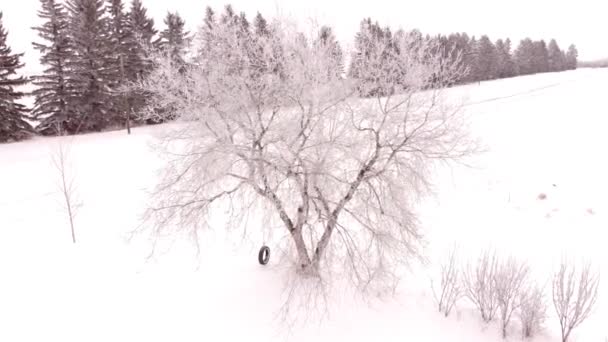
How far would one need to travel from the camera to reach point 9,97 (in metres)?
23.7

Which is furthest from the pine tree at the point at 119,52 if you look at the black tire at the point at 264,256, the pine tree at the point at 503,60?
the pine tree at the point at 503,60

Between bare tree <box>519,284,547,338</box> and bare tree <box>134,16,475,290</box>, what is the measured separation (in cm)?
295

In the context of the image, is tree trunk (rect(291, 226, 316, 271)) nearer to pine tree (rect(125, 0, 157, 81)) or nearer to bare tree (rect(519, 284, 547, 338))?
bare tree (rect(519, 284, 547, 338))

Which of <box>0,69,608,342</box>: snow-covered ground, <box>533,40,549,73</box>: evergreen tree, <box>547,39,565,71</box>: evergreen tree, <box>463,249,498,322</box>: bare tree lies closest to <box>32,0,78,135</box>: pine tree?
<box>0,69,608,342</box>: snow-covered ground

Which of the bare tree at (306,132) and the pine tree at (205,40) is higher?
the pine tree at (205,40)

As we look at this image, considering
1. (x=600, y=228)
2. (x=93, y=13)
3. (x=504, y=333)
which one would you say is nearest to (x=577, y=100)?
(x=600, y=228)

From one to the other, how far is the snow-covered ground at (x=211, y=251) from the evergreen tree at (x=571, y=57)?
94.8 meters

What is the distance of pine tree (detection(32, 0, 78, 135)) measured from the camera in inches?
993

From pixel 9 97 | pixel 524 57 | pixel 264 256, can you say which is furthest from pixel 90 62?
pixel 524 57

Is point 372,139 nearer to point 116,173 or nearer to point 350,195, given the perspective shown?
point 350,195

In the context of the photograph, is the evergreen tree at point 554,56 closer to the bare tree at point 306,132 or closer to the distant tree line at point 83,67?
the distant tree line at point 83,67

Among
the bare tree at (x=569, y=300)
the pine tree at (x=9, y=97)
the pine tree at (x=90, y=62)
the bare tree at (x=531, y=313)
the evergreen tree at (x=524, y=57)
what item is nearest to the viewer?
the bare tree at (x=569, y=300)

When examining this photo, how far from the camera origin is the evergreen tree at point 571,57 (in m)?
103

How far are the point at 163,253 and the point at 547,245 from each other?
14816 millimetres
